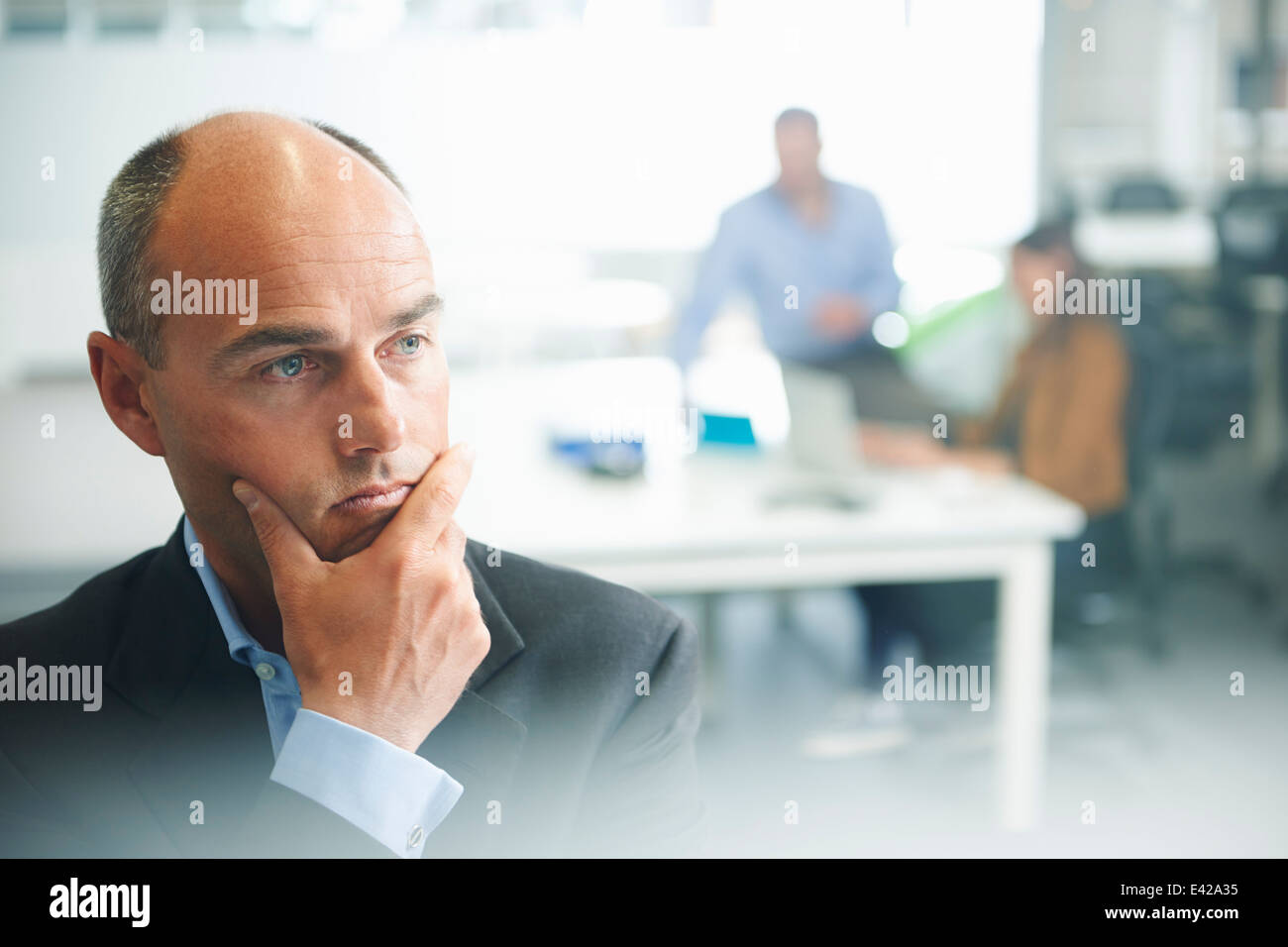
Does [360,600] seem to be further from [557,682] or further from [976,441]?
[976,441]

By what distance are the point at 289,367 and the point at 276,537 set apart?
0.42 ft

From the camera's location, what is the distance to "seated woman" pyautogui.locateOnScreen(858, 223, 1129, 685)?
104 inches

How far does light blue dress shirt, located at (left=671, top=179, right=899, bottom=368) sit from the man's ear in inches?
89.1

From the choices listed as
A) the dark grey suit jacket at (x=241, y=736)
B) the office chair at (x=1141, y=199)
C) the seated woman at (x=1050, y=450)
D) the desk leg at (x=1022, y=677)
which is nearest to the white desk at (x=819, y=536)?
the desk leg at (x=1022, y=677)

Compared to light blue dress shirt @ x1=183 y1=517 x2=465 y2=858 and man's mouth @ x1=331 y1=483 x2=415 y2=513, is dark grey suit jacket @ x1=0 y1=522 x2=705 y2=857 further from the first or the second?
man's mouth @ x1=331 y1=483 x2=415 y2=513

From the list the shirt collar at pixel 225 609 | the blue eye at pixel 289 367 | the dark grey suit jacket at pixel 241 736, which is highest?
the blue eye at pixel 289 367

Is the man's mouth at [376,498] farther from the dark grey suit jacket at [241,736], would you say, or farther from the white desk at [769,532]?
the white desk at [769,532]

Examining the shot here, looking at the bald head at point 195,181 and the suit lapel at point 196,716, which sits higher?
the bald head at point 195,181

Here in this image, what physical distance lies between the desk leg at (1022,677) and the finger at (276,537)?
5.83ft

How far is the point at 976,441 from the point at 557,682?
2142mm

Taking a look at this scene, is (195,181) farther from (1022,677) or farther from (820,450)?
(1022,677)

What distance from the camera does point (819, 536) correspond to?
230 cm

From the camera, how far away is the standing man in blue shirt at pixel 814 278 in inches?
120

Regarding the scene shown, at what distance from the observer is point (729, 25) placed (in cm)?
335
